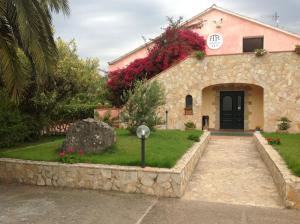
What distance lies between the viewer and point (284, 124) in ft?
52.6

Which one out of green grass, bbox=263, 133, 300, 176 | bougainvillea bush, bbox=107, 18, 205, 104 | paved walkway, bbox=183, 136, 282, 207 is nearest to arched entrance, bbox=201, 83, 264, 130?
bougainvillea bush, bbox=107, 18, 205, 104

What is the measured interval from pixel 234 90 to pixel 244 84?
119 centimetres

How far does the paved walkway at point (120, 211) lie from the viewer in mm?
5863

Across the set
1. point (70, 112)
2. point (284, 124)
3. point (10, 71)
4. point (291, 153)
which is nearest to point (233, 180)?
point (291, 153)

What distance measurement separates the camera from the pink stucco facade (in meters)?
22.9

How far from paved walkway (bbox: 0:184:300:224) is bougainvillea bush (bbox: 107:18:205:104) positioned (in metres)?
13.5

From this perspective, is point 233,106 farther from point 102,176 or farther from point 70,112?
point 102,176

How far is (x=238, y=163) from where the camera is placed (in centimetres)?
1038

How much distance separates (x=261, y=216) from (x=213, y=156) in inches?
215

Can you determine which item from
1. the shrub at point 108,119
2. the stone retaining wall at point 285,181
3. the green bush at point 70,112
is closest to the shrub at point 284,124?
the stone retaining wall at point 285,181

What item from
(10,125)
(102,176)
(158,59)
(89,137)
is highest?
(158,59)

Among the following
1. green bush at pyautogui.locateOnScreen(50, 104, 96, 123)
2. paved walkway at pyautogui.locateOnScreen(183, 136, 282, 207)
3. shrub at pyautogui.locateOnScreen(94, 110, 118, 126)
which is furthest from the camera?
shrub at pyautogui.locateOnScreen(94, 110, 118, 126)

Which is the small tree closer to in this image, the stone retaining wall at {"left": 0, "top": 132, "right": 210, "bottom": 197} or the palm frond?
the stone retaining wall at {"left": 0, "top": 132, "right": 210, "bottom": 197}

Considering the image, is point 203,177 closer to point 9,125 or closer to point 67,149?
point 67,149
